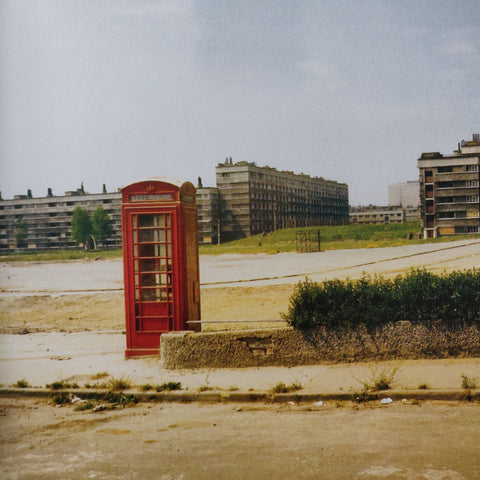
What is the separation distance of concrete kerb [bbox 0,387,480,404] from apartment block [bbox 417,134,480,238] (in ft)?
239

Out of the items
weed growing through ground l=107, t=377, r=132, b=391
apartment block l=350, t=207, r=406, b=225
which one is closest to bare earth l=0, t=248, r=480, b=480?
weed growing through ground l=107, t=377, r=132, b=391

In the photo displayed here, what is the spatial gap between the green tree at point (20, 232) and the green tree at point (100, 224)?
53.0ft

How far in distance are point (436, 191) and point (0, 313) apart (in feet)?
223

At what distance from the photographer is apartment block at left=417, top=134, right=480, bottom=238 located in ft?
253

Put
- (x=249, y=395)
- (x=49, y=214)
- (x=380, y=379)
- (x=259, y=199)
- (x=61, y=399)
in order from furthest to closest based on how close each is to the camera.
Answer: (x=49, y=214) < (x=259, y=199) < (x=61, y=399) < (x=249, y=395) < (x=380, y=379)

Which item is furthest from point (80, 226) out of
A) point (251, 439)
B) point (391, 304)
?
point (251, 439)

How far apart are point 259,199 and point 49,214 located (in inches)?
1932

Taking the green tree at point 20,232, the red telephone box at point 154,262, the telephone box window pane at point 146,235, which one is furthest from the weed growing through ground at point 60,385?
the green tree at point 20,232

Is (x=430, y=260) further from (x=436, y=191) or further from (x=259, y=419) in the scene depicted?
(x=436, y=191)

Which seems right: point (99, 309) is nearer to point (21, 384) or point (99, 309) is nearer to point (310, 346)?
point (21, 384)

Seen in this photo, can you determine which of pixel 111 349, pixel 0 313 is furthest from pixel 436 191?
pixel 111 349

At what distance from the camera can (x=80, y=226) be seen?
373 ft

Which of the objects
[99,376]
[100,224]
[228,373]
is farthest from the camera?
[100,224]

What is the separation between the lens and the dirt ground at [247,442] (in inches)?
201
